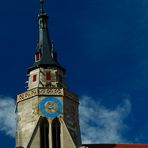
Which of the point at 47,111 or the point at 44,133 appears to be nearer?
the point at 44,133

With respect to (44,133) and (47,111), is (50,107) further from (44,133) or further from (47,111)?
(44,133)

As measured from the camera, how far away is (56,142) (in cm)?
5894

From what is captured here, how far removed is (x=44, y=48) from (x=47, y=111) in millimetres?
9628

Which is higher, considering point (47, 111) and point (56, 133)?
point (47, 111)

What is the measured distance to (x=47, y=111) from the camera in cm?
6022

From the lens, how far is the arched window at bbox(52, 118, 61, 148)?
58.8 meters

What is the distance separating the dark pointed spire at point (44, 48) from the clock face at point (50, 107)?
513 centimetres

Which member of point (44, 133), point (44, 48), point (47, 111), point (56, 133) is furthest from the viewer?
point (44, 48)

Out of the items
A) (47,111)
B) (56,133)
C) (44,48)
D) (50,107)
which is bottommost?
(56,133)

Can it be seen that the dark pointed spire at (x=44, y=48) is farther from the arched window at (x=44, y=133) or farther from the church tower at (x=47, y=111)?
the arched window at (x=44, y=133)

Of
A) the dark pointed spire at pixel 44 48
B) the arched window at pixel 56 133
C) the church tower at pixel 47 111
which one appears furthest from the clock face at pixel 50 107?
the dark pointed spire at pixel 44 48

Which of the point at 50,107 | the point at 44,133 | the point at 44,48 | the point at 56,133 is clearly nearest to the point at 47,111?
the point at 50,107

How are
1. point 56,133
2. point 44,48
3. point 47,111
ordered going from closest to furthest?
point 56,133, point 47,111, point 44,48

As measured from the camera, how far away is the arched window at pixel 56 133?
58812 mm
